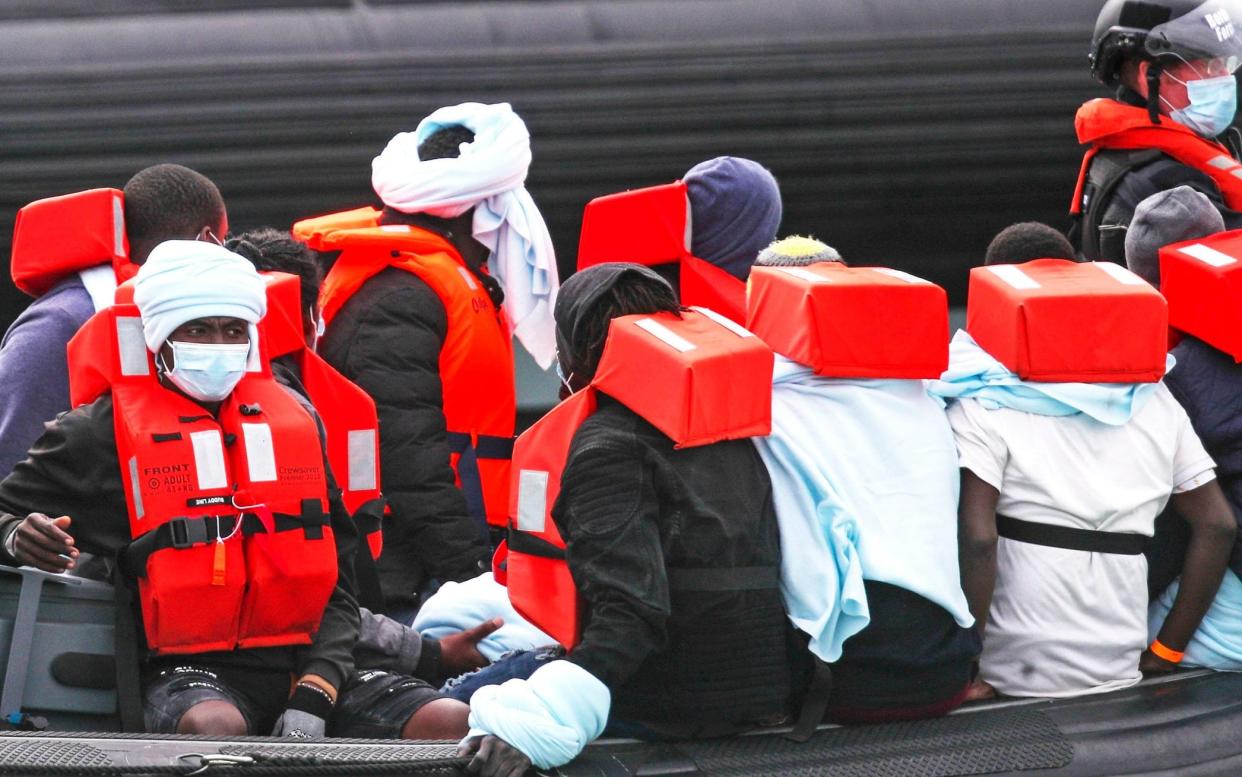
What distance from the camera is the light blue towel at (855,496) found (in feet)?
8.05

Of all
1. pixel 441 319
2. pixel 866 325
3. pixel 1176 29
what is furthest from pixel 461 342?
pixel 1176 29

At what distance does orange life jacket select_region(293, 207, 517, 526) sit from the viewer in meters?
3.26

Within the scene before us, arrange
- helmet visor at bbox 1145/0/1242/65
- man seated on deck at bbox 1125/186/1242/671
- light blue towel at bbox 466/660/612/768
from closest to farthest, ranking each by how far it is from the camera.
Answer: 1. light blue towel at bbox 466/660/612/768
2. man seated on deck at bbox 1125/186/1242/671
3. helmet visor at bbox 1145/0/1242/65

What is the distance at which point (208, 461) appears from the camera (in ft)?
8.21

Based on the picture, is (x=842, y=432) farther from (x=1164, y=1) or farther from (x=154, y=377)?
(x=1164, y=1)

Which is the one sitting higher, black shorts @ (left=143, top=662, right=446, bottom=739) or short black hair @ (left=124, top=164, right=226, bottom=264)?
short black hair @ (left=124, top=164, right=226, bottom=264)

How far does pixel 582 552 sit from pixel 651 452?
0.56 ft

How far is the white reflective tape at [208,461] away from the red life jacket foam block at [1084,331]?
4.03ft

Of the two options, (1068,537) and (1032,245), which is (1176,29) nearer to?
(1032,245)

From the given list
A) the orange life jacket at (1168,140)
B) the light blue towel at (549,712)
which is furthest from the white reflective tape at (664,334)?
the orange life jacket at (1168,140)

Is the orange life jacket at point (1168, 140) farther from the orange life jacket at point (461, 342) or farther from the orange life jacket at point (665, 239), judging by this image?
the orange life jacket at point (461, 342)

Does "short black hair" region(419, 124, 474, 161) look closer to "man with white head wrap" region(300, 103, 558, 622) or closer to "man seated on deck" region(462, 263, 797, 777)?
"man with white head wrap" region(300, 103, 558, 622)

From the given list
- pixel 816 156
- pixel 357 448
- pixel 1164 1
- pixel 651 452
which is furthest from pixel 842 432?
pixel 816 156

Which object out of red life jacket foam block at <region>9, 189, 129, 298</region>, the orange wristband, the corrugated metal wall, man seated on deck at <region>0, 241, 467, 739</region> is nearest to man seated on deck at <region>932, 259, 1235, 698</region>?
the orange wristband
